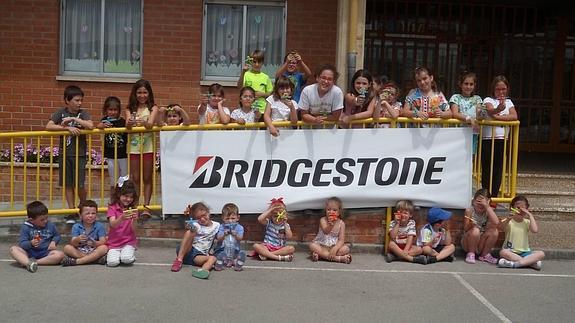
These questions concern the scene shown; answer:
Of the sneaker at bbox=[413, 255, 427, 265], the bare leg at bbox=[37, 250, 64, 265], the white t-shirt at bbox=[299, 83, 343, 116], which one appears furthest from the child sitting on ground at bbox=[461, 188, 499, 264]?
the bare leg at bbox=[37, 250, 64, 265]

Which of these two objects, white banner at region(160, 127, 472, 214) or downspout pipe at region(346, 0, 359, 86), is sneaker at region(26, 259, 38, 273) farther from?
downspout pipe at region(346, 0, 359, 86)

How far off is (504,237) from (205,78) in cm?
512

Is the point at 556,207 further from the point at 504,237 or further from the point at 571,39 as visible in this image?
the point at 571,39

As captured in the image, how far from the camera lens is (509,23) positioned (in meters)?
12.6

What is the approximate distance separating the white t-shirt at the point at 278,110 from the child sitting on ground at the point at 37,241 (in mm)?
2502

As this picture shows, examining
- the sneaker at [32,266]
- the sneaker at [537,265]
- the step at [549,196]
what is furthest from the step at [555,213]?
the sneaker at [32,266]

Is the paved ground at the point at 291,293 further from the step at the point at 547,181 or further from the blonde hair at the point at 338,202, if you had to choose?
the step at the point at 547,181

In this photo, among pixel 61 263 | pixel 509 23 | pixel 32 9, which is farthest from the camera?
pixel 509 23

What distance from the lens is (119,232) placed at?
669 centimetres

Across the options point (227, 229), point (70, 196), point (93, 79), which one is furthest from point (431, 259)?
point (93, 79)

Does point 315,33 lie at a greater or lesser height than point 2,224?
greater

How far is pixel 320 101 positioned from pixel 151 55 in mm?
3968

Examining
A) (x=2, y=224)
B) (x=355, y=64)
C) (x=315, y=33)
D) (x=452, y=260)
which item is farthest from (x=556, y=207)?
(x=2, y=224)

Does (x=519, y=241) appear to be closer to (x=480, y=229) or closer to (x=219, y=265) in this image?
(x=480, y=229)
